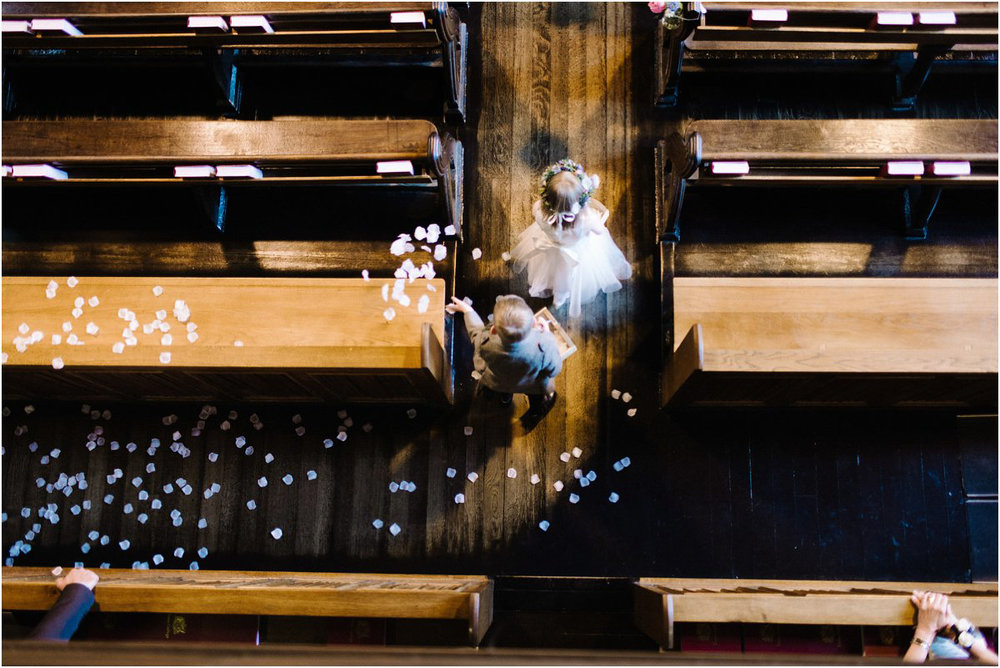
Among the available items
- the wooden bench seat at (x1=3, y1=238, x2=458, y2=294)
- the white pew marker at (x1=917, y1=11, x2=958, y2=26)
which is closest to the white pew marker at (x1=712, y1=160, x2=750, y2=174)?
the white pew marker at (x1=917, y1=11, x2=958, y2=26)

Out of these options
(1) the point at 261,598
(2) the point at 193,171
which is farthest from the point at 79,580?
(2) the point at 193,171

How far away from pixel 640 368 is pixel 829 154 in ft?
4.47

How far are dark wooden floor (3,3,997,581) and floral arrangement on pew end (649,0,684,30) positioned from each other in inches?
38.2

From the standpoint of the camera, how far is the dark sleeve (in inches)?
103

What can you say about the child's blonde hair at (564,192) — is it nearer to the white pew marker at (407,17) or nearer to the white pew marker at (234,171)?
the white pew marker at (407,17)

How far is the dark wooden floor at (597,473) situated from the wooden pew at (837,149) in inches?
20.1

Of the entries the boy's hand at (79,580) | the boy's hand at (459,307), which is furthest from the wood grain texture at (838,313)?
the boy's hand at (79,580)

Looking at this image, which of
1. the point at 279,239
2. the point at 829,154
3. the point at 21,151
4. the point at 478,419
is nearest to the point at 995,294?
the point at 829,154

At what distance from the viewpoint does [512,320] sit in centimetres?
251

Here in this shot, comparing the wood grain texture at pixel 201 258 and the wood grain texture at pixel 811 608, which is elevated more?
the wood grain texture at pixel 201 258

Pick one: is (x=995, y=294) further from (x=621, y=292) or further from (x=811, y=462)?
(x=621, y=292)

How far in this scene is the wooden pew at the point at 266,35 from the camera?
3227 mm

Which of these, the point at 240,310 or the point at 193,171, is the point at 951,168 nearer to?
the point at 240,310

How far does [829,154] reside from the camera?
3.07 m
